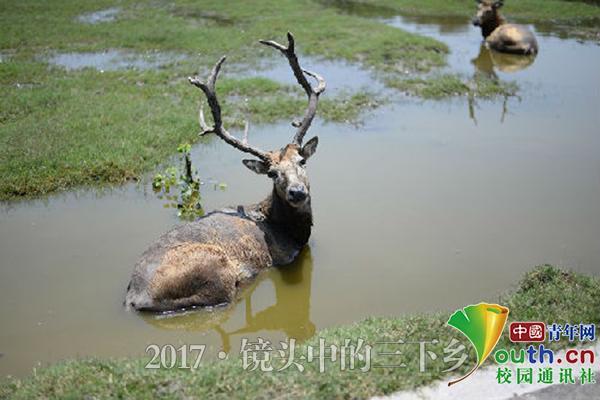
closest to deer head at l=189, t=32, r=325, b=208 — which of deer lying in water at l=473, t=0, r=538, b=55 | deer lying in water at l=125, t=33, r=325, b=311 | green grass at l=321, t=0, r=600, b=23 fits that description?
deer lying in water at l=125, t=33, r=325, b=311

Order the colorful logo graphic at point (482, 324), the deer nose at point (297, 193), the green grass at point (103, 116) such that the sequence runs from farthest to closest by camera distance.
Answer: the green grass at point (103, 116) → the deer nose at point (297, 193) → the colorful logo graphic at point (482, 324)

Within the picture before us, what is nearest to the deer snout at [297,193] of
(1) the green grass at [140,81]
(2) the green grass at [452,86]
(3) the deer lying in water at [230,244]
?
(3) the deer lying in water at [230,244]

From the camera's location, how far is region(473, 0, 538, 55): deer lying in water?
1656 centimetres

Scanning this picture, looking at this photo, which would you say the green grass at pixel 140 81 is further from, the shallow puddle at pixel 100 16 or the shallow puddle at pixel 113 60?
the shallow puddle at pixel 113 60

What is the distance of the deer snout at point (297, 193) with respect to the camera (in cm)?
671

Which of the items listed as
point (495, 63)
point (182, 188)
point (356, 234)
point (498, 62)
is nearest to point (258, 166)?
point (356, 234)

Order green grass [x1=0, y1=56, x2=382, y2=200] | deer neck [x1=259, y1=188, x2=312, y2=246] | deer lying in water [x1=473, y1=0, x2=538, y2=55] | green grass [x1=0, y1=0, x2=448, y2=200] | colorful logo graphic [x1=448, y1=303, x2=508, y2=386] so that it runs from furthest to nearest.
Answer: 1. deer lying in water [x1=473, y1=0, x2=538, y2=55]
2. green grass [x1=0, y1=0, x2=448, y2=200]
3. green grass [x1=0, y1=56, x2=382, y2=200]
4. deer neck [x1=259, y1=188, x2=312, y2=246]
5. colorful logo graphic [x1=448, y1=303, x2=508, y2=386]

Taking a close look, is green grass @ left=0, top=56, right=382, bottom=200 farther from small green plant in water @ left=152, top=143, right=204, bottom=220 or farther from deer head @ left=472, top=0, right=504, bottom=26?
deer head @ left=472, top=0, right=504, bottom=26

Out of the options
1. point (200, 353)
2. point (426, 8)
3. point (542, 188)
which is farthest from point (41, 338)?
point (426, 8)

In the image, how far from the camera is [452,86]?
1353 cm

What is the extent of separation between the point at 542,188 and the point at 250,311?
465 cm

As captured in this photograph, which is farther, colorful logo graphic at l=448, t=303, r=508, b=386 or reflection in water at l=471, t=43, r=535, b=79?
reflection in water at l=471, t=43, r=535, b=79

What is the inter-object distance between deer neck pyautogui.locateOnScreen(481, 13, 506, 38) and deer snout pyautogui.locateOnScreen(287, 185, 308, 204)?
13.9m

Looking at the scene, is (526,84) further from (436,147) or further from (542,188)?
(542,188)
